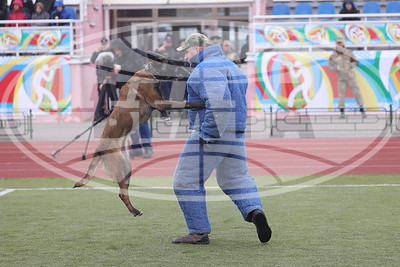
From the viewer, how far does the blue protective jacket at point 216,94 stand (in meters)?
7.04

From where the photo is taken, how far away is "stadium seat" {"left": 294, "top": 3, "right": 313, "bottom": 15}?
81.9 feet

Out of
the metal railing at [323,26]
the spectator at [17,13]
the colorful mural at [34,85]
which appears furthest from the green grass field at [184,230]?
the spectator at [17,13]

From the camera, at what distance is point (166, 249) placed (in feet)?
24.2

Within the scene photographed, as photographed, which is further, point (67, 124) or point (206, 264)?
point (67, 124)

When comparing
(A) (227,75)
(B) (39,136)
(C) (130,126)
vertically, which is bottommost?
(B) (39,136)

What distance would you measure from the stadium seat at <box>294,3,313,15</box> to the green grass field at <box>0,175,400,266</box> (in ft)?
46.9

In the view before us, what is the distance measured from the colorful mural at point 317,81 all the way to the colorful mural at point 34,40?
593cm

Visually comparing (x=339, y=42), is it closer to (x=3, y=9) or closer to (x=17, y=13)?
(x=17, y=13)

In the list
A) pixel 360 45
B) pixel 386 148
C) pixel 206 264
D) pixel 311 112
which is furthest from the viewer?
pixel 360 45

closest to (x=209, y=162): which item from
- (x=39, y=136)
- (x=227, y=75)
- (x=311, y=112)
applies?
(x=227, y=75)

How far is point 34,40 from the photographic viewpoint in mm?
23234

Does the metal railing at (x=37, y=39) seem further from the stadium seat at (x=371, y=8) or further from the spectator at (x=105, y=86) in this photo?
the stadium seat at (x=371, y=8)

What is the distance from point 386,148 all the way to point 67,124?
9680 mm

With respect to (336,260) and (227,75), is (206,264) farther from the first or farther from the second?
(227,75)
